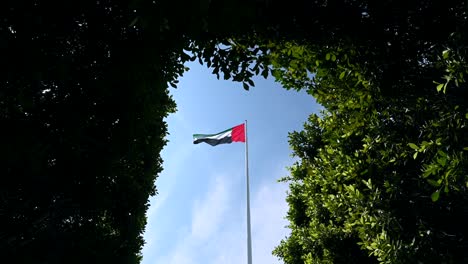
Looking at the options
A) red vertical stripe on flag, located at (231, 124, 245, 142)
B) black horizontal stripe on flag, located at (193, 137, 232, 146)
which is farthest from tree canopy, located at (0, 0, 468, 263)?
red vertical stripe on flag, located at (231, 124, 245, 142)

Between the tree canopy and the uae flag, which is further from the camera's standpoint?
the uae flag

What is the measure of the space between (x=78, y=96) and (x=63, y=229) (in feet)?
12.3

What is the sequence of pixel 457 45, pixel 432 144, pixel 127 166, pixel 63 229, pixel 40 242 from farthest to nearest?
pixel 127 166
pixel 63 229
pixel 40 242
pixel 432 144
pixel 457 45

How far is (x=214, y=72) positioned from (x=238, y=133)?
12.5 meters

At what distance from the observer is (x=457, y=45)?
5.54 metres

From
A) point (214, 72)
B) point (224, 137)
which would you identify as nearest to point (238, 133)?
point (224, 137)

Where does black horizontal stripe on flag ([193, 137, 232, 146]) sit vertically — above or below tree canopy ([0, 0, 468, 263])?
above

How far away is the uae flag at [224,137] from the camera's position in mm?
19739

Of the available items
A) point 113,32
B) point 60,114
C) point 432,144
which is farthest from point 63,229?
point 432,144

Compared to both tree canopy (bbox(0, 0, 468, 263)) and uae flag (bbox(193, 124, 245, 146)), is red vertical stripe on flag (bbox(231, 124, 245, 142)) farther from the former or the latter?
tree canopy (bbox(0, 0, 468, 263))

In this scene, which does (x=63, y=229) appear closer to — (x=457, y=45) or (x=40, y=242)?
(x=40, y=242)

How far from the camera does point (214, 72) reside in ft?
25.7

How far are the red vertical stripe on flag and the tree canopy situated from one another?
8.06 meters

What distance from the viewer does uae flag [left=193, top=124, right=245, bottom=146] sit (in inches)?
777
